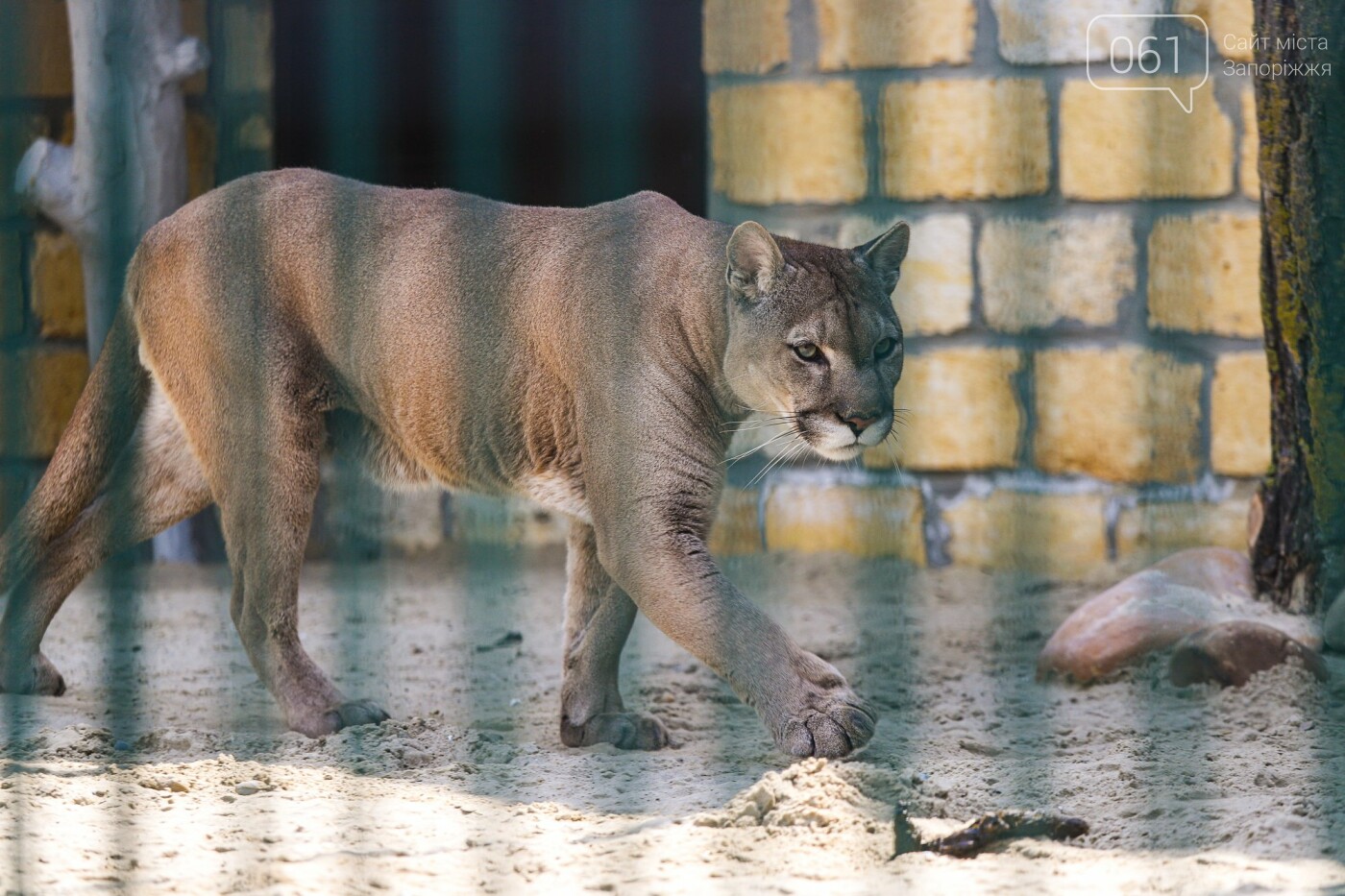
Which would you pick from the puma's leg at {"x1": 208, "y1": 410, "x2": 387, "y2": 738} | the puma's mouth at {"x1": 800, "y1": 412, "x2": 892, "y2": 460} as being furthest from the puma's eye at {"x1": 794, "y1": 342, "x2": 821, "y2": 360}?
the puma's leg at {"x1": 208, "y1": 410, "x2": 387, "y2": 738}

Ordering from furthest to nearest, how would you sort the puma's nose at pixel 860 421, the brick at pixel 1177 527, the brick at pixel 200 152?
1. the brick at pixel 200 152
2. the brick at pixel 1177 527
3. the puma's nose at pixel 860 421

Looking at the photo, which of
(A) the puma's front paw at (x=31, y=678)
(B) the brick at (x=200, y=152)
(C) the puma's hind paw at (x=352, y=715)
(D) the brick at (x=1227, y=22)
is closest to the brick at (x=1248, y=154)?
(D) the brick at (x=1227, y=22)

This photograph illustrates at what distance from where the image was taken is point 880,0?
5234mm

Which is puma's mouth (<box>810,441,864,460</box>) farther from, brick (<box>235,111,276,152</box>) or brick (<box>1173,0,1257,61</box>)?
brick (<box>235,111,276,152</box>)

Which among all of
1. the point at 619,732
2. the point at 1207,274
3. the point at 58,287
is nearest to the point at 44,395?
the point at 58,287

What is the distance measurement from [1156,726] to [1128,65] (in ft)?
7.02

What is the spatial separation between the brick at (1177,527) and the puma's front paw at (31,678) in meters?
3.10

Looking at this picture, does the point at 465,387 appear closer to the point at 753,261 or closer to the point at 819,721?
the point at 753,261

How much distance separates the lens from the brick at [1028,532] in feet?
17.3

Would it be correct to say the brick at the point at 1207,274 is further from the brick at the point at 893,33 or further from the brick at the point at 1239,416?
the brick at the point at 893,33

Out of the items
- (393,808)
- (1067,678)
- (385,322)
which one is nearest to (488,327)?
(385,322)

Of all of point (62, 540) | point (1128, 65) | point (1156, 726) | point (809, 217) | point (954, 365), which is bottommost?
point (1156, 726)

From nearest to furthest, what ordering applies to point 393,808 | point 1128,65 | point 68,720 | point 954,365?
1. point 393,808
2. point 68,720
3. point 1128,65
4. point 954,365

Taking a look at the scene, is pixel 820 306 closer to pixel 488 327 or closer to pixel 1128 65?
pixel 488 327
